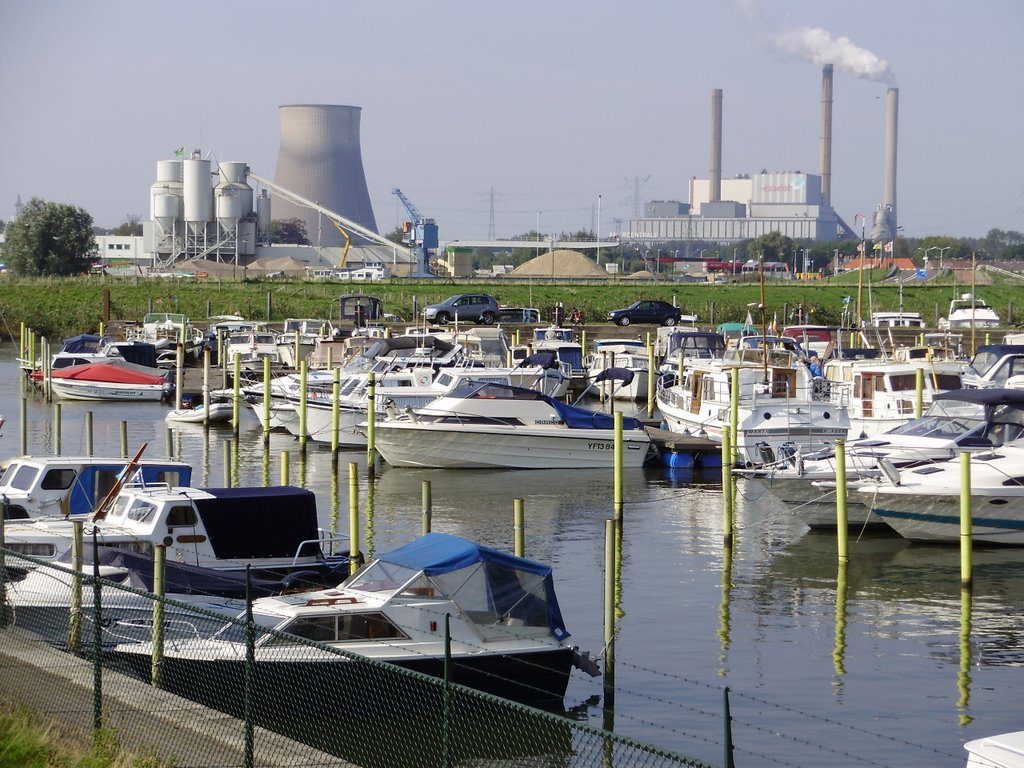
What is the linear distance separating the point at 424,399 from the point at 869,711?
80.5 feet

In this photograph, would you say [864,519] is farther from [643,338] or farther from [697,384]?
[643,338]

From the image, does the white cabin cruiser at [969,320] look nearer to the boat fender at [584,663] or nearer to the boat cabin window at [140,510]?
the boat cabin window at [140,510]

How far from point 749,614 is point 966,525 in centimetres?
379

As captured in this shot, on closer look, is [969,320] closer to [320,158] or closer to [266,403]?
[266,403]

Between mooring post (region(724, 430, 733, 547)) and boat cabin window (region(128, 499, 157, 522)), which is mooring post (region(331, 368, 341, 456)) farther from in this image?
boat cabin window (region(128, 499, 157, 522))

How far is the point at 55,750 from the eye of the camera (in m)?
11.8

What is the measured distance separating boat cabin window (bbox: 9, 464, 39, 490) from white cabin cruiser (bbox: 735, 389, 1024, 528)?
44.1ft

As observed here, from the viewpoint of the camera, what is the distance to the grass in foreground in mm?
11422

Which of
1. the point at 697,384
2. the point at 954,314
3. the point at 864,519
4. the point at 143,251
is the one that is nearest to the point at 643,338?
the point at 954,314

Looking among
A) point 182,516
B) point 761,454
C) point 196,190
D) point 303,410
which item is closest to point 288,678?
point 182,516

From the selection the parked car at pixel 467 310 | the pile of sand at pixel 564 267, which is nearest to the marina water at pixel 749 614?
the parked car at pixel 467 310

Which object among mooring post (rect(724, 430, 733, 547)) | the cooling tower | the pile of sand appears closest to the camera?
mooring post (rect(724, 430, 733, 547))

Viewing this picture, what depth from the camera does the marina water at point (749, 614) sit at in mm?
17016

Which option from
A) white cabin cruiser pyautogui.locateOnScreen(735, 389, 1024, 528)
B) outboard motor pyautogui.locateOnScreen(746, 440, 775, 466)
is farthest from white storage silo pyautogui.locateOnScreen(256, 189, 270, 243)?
white cabin cruiser pyautogui.locateOnScreen(735, 389, 1024, 528)
